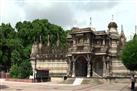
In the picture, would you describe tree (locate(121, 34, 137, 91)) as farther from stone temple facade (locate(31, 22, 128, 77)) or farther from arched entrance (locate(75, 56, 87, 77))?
arched entrance (locate(75, 56, 87, 77))

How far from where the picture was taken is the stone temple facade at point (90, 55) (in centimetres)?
5644

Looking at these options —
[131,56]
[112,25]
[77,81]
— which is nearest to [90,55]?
[77,81]

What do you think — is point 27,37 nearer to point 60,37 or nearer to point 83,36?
point 60,37

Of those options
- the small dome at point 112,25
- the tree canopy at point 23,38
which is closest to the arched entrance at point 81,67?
the small dome at point 112,25

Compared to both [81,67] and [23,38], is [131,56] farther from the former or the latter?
[23,38]

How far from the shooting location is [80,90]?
127 feet

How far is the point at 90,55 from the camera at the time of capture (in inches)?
2215

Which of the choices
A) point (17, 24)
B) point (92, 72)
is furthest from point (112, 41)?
point (17, 24)

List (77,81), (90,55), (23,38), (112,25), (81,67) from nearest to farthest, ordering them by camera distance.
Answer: (77,81) < (90,55) < (81,67) < (112,25) < (23,38)

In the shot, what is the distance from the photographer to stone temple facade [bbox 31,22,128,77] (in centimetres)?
5644

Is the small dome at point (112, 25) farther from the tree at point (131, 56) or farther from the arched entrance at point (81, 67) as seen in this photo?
the tree at point (131, 56)

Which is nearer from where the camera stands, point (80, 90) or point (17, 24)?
point (80, 90)

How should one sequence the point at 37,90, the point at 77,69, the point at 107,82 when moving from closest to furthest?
the point at 37,90
the point at 107,82
the point at 77,69

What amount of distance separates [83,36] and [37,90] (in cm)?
2213
